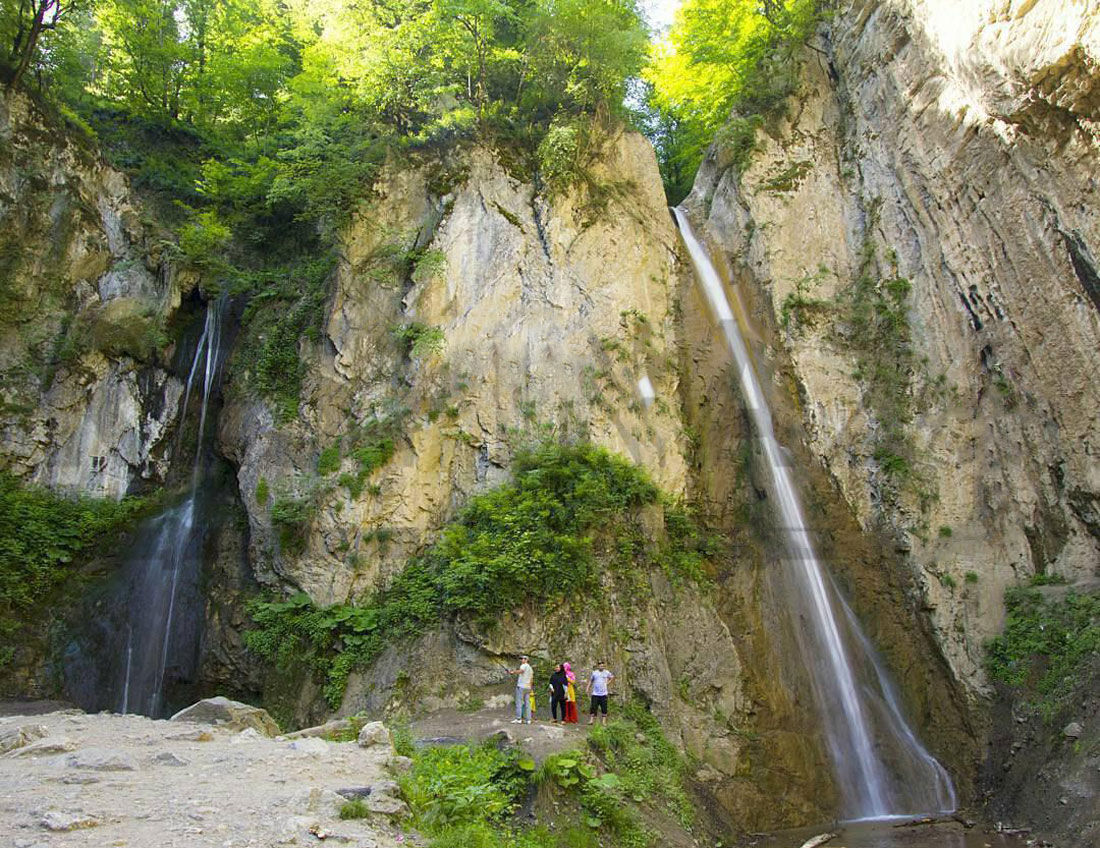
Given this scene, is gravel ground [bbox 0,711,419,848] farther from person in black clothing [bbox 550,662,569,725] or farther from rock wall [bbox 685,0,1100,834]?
rock wall [bbox 685,0,1100,834]

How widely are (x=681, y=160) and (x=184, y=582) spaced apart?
66.5 ft

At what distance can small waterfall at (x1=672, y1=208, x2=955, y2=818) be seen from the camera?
11695mm

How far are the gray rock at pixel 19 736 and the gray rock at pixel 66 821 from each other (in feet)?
10.9

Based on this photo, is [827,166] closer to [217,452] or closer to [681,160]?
[681,160]

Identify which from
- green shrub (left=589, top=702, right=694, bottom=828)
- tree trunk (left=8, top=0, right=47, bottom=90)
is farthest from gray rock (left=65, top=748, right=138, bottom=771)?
tree trunk (left=8, top=0, right=47, bottom=90)

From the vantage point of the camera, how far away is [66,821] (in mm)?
5125

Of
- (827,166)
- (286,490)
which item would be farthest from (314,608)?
(827,166)

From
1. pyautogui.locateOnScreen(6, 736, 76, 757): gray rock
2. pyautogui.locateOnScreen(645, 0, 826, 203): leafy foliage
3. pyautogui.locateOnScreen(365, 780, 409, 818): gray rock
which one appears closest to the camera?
pyautogui.locateOnScreen(365, 780, 409, 818): gray rock

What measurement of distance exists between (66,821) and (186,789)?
1.39 metres

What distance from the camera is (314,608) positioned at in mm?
13586

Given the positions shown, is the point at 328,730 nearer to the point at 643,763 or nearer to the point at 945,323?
the point at 643,763

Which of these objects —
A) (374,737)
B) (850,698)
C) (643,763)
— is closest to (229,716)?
(374,737)

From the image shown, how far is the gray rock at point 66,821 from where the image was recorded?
199 inches

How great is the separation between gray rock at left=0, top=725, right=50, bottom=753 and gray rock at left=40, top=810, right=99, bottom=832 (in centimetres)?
334
